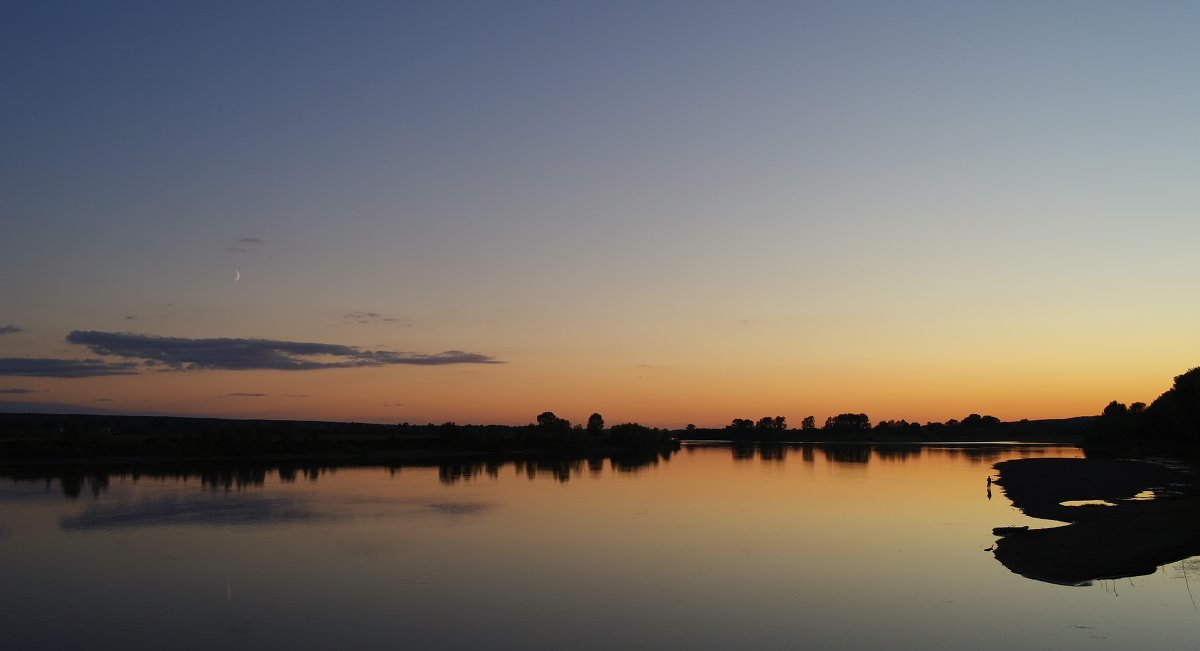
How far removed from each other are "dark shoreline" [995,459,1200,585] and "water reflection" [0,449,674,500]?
28.5 m

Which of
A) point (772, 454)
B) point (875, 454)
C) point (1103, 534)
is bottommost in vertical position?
point (772, 454)

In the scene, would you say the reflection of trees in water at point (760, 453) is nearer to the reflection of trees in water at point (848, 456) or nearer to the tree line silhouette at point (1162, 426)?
the reflection of trees in water at point (848, 456)

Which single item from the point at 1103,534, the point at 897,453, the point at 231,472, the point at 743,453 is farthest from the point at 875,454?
the point at 1103,534

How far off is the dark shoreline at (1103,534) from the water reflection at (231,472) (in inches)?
1121

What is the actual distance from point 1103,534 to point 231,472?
4890 cm

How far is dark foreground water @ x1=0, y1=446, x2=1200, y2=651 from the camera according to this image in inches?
549

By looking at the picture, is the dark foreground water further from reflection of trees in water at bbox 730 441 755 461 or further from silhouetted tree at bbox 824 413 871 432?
silhouetted tree at bbox 824 413 871 432

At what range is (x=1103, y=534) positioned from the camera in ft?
72.8

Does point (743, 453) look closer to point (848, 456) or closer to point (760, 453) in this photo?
point (760, 453)

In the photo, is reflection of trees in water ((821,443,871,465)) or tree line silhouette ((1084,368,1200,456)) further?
reflection of trees in water ((821,443,871,465))

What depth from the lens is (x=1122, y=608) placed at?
15.4 m

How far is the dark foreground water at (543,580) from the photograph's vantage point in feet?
45.8

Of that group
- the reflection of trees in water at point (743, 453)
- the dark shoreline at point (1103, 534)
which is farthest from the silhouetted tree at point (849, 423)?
the dark shoreline at point (1103, 534)

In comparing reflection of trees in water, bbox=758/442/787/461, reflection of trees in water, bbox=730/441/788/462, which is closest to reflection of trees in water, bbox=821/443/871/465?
reflection of trees in water, bbox=758/442/787/461
